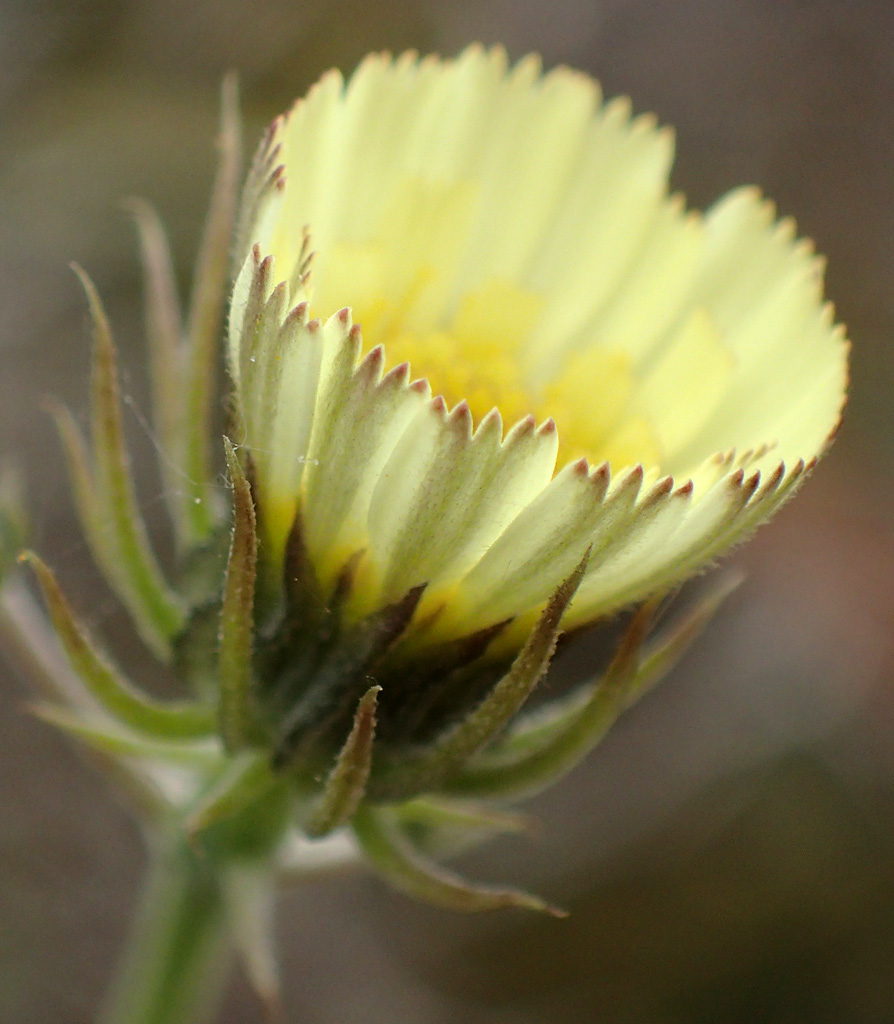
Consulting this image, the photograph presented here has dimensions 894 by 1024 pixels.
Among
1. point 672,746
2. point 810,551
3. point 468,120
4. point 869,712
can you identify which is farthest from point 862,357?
point 468,120

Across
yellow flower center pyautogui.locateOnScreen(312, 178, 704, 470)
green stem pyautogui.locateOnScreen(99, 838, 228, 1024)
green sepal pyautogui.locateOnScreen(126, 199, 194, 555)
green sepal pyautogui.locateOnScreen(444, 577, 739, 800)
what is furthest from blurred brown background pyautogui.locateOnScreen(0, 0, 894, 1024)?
green sepal pyautogui.locateOnScreen(444, 577, 739, 800)

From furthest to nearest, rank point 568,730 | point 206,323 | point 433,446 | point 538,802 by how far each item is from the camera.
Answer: point 538,802 → point 206,323 → point 568,730 → point 433,446

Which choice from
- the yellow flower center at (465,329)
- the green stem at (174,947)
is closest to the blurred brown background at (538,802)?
the green stem at (174,947)

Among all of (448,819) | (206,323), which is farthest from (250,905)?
(206,323)

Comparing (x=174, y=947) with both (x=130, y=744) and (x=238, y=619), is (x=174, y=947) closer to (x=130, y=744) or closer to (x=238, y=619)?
(x=130, y=744)

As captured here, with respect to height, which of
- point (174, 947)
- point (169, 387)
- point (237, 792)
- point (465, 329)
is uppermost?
point (465, 329)

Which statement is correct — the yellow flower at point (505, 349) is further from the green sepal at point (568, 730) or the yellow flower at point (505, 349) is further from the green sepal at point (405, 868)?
the green sepal at point (405, 868)

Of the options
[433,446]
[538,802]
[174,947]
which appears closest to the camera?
[433,446]

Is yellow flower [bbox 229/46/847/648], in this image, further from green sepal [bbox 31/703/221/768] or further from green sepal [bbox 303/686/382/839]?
green sepal [bbox 31/703/221/768]
